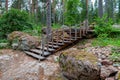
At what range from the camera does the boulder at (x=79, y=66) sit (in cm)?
529

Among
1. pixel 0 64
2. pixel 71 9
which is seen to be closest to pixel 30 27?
pixel 71 9

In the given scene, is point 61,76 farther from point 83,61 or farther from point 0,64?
point 0,64

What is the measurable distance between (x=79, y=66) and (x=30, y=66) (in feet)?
9.42

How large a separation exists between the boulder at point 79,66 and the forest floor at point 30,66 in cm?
55

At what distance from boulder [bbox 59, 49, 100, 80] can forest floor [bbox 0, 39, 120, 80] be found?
0.55 m

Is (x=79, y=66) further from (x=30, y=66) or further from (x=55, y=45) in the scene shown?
(x=55, y=45)

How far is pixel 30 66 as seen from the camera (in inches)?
305

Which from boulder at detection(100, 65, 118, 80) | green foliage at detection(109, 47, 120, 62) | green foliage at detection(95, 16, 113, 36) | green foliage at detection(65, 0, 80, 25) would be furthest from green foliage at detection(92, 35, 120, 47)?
green foliage at detection(65, 0, 80, 25)

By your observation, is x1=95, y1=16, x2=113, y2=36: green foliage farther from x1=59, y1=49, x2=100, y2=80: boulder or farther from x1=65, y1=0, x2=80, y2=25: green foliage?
x1=65, y1=0, x2=80, y2=25: green foliage

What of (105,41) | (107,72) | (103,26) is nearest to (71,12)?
(103,26)

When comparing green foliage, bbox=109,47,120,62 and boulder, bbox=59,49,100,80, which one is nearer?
boulder, bbox=59,49,100,80

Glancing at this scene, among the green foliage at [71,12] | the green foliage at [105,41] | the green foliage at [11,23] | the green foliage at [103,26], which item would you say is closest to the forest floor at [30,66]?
the green foliage at [105,41]

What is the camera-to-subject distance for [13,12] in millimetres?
13109

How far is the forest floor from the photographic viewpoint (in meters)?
6.79
